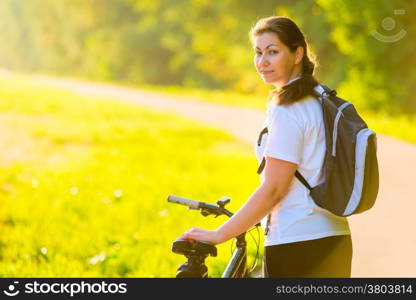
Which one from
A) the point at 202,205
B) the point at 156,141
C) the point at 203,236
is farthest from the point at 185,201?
the point at 156,141

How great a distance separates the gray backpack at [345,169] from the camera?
270 centimetres

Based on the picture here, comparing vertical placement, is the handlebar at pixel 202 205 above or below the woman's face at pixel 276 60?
below

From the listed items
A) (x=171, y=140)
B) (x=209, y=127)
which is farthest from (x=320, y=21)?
(x=171, y=140)

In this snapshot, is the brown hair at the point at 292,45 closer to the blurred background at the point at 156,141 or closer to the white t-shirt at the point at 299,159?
the white t-shirt at the point at 299,159

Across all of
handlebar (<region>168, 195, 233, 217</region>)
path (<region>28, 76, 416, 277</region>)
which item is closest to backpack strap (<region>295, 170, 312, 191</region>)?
handlebar (<region>168, 195, 233, 217</region>)

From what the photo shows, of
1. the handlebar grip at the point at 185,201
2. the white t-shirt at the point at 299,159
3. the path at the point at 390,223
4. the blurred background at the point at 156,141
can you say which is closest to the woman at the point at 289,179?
the white t-shirt at the point at 299,159

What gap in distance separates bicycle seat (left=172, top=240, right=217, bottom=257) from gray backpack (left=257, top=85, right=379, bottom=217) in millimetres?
341

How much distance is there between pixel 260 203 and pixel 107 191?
24.4ft

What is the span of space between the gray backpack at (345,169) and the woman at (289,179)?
31mm

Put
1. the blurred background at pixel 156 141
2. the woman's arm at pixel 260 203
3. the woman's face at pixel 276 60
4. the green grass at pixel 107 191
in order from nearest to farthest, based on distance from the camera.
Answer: the woman's arm at pixel 260 203
the woman's face at pixel 276 60
the green grass at pixel 107 191
the blurred background at pixel 156 141

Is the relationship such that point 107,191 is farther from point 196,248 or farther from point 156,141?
point 196,248

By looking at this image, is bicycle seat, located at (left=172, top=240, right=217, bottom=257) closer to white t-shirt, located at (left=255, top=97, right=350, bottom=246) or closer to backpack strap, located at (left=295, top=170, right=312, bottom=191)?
A: white t-shirt, located at (left=255, top=97, right=350, bottom=246)

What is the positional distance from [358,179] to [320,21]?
2594 centimetres

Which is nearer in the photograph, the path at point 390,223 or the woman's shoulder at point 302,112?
the woman's shoulder at point 302,112
